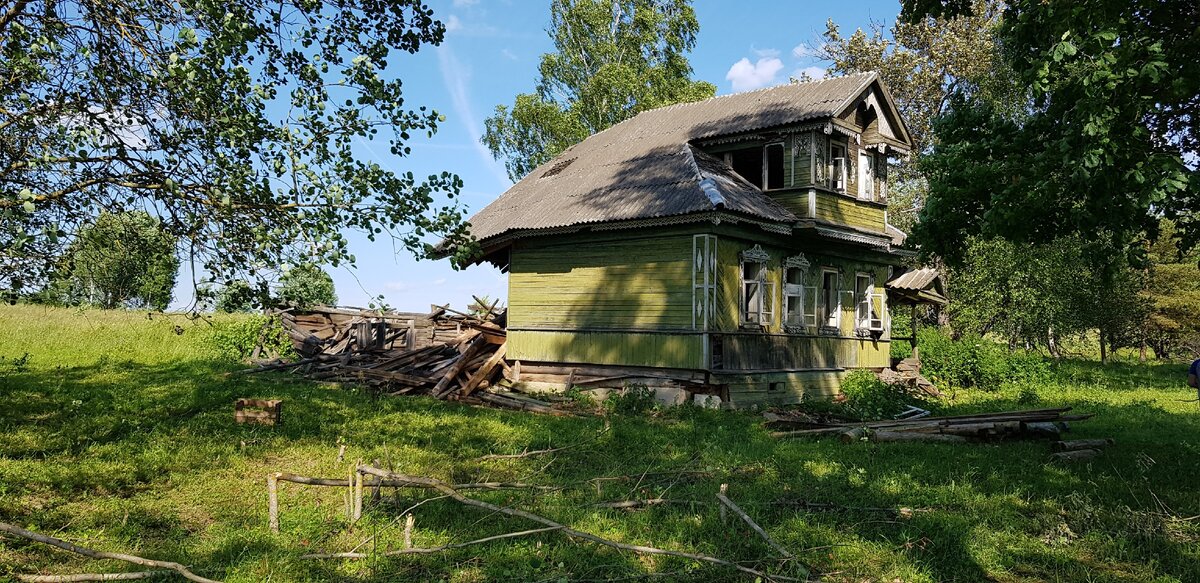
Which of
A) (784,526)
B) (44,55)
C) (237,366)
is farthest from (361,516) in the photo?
(237,366)

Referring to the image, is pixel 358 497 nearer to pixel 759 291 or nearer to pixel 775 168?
pixel 759 291

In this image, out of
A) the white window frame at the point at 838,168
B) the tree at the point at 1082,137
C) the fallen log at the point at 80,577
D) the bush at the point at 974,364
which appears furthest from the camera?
the bush at the point at 974,364

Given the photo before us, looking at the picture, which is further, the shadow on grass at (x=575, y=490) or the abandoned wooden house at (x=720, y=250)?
the abandoned wooden house at (x=720, y=250)

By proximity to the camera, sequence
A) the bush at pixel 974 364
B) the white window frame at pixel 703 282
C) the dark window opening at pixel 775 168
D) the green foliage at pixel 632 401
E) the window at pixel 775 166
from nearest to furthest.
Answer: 1. the green foliage at pixel 632 401
2. the white window frame at pixel 703 282
3. the window at pixel 775 166
4. the dark window opening at pixel 775 168
5. the bush at pixel 974 364

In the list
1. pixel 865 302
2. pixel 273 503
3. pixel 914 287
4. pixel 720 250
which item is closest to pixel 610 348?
pixel 720 250

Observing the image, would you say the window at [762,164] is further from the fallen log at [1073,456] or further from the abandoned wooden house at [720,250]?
the fallen log at [1073,456]

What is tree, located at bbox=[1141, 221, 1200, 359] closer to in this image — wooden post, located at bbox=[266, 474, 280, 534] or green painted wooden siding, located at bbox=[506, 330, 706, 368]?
green painted wooden siding, located at bbox=[506, 330, 706, 368]

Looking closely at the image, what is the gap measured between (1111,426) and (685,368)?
8.67 metres

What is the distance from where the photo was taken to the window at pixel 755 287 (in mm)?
18406

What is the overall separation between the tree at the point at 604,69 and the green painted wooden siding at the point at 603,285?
1560 cm

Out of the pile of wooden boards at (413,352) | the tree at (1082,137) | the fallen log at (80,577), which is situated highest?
the tree at (1082,137)

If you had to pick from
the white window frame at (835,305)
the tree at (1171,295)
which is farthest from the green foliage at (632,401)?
the tree at (1171,295)

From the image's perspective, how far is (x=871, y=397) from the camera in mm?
19891

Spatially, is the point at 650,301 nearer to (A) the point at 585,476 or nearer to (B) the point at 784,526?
(A) the point at 585,476
